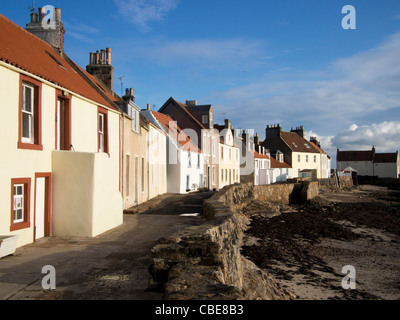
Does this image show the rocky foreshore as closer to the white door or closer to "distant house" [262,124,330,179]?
the white door

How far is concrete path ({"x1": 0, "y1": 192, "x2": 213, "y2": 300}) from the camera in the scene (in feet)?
15.9

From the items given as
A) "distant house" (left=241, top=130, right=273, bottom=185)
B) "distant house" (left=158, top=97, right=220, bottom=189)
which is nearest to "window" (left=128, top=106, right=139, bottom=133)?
"distant house" (left=158, top=97, right=220, bottom=189)

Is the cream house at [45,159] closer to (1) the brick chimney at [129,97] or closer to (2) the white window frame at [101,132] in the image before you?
(2) the white window frame at [101,132]

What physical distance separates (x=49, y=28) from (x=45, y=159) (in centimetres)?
902

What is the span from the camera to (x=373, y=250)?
16094mm

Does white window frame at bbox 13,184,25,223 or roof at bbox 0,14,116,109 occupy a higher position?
roof at bbox 0,14,116,109

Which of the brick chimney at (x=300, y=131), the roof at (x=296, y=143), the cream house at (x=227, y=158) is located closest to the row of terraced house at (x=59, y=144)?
the cream house at (x=227, y=158)

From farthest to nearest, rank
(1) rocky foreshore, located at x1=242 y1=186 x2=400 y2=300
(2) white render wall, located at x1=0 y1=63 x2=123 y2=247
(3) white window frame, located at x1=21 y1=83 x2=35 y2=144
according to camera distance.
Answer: (1) rocky foreshore, located at x1=242 y1=186 x2=400 y2=300, (3) white window frame, located at x1=21 y1=83 x2=35 y2=144, (2) white render wall, located at x1=0 y1=63 x2=123 y2=247

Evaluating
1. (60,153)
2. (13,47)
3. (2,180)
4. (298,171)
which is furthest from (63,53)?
(298,171)

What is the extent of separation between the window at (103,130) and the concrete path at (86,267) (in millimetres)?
3994

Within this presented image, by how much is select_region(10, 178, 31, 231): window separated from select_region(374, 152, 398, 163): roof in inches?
3550

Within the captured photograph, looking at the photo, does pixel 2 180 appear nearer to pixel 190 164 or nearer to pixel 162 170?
pixel 162 170

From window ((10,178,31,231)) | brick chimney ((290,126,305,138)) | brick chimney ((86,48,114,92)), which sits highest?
brick chimney ((290,126,305,138))

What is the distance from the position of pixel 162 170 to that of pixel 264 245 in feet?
41.2
